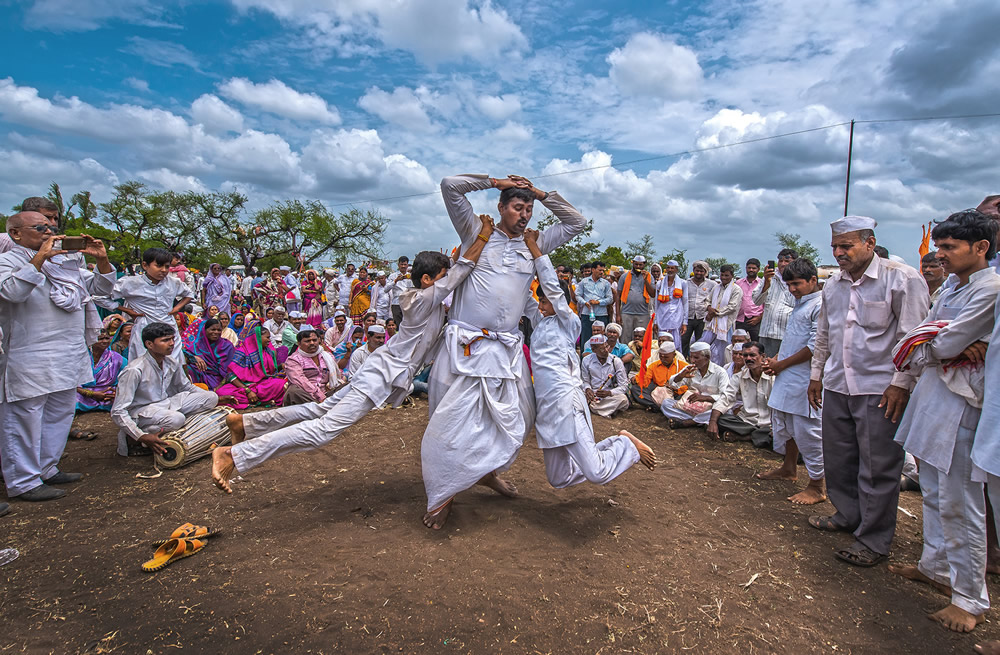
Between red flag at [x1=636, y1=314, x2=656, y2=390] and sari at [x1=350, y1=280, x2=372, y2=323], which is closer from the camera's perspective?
red flag at [x1=636, y1=314, x2=656, y2=390]

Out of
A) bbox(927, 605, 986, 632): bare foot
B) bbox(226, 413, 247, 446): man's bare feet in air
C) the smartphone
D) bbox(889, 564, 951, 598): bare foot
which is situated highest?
the smartphone

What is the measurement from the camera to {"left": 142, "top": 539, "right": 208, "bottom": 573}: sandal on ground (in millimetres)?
3076

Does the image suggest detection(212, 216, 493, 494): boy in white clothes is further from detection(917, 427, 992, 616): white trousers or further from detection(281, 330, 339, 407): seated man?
detection(281, 330, 339, 407): seated man

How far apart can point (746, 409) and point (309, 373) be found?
212 inches

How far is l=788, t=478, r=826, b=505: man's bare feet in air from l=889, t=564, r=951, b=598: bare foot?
992 millimetres

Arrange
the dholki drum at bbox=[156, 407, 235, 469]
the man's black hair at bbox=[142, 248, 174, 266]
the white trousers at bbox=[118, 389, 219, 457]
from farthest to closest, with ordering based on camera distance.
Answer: the man's black hair at bbox=[142, 248, 174, 266] < the white trousers at bbox=[118, 389, 219, 457] < the dholki drum at bbox=[156, 407, 235, 469]

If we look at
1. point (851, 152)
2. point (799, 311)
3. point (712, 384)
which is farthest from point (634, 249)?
point (799, 311)

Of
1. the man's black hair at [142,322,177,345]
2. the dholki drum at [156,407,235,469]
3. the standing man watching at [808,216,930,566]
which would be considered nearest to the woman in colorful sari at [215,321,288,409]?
the dholki drum at [156,407,235,469]

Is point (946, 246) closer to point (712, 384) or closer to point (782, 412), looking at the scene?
point (782, 412)

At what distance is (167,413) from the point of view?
5035 millimetres

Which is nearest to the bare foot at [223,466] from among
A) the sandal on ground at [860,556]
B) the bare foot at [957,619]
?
the sandal on ground at [860,556]

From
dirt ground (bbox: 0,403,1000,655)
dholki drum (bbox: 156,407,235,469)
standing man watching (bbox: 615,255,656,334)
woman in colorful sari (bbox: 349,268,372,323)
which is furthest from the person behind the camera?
woman in colorful sari (bbox: 349,268,372,323)

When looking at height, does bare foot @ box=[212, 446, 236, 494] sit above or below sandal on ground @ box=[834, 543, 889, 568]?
above

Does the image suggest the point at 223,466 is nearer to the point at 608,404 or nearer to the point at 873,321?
the point at 873,321
